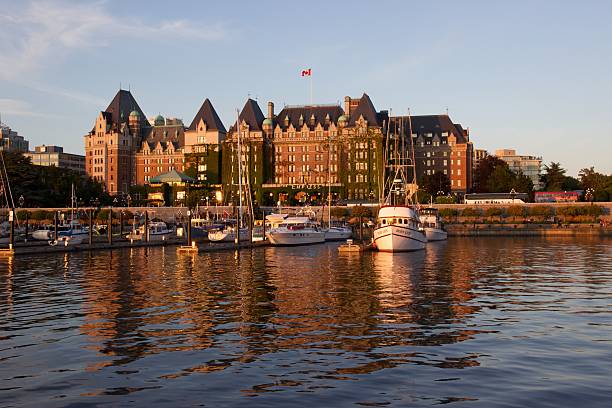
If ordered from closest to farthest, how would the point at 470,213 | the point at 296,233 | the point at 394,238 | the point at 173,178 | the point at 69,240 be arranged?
the point at 394,238 < the point at 69,240 < the point at 296,233 < the point at 470,213 < the point at 173,178

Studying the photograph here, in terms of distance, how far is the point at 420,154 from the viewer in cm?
19712

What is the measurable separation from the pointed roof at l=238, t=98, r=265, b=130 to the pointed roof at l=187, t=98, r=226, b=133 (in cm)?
827

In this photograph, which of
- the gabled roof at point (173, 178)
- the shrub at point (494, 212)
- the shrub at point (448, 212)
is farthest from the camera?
the gabled roof at point (173, 178)

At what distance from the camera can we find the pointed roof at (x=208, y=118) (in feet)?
629

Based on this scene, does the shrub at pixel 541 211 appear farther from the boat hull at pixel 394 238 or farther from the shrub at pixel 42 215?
the shrub at pixel 42 215

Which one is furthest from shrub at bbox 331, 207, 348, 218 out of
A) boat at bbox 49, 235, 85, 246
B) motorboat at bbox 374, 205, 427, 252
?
motorboat at bbox 374, 205, 427, 252

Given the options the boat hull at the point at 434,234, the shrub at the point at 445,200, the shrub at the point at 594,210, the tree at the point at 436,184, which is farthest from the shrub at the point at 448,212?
the boat hull at the point at 434,234

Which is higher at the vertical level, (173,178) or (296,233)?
(173,178)

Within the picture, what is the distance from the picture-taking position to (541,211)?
461 feet

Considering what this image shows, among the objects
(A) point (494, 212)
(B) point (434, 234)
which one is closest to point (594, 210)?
(A) point (494, 212)

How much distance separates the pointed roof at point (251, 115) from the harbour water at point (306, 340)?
5521 inches

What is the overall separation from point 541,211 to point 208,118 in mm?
98309

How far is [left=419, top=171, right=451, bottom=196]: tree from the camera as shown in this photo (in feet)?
579

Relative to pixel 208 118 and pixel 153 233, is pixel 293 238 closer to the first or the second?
pixel 153 233
